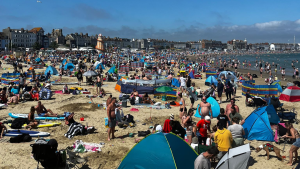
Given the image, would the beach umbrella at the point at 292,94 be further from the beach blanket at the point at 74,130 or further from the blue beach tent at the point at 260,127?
the beach blanket at the point at 74,130

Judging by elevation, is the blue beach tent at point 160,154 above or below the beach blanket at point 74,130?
above

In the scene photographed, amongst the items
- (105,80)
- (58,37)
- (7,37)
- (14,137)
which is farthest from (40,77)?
(58,37)

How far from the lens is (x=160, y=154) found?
4.88 metres

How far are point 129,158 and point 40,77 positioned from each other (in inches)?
672

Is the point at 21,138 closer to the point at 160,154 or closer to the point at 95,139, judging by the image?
the point at 95,139

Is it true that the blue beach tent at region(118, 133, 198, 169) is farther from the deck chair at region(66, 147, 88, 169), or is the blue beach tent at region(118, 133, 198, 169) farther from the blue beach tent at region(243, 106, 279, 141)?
the blue beach tent at region(243, 106, 279, 141)

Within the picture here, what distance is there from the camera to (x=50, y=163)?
5.27 meters

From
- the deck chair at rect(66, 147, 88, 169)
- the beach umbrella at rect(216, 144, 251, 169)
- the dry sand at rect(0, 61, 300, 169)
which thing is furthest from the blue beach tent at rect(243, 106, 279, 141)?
the deck chair at rect(66, 147, 88, 169)

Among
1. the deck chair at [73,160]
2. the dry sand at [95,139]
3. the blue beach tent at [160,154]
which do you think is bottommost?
the dry sand at [95,139]

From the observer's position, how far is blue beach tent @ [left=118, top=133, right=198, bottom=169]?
481 cm

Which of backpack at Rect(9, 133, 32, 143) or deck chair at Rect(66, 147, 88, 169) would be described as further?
backpack at Rect(9, 133, 32, 143)

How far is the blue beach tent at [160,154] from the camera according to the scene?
15.8 ft

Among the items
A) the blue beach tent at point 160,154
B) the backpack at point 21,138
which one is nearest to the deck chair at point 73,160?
the blue beach tent at point 160,154

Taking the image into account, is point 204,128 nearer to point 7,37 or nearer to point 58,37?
point 7,37
